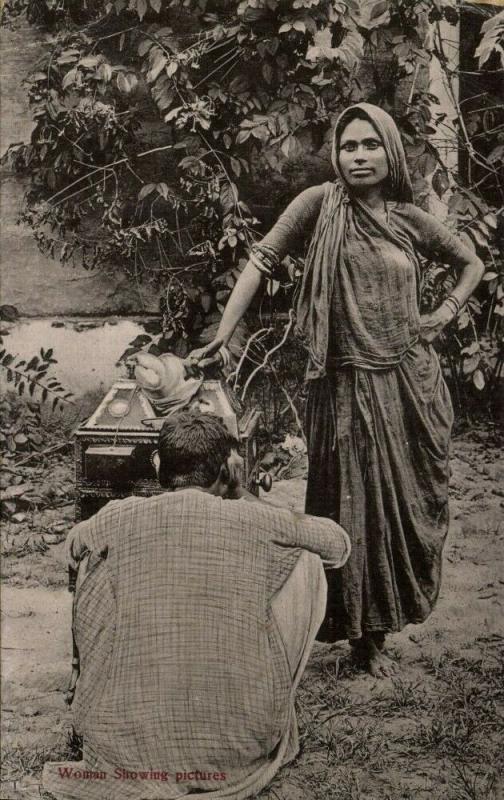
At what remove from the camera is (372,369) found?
98.0 inches

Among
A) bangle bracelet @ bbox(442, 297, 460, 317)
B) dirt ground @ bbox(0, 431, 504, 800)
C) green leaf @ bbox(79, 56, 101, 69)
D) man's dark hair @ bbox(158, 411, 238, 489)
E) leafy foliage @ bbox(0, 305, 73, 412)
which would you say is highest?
green leaf @ bbox(79, 56, 101, 69)

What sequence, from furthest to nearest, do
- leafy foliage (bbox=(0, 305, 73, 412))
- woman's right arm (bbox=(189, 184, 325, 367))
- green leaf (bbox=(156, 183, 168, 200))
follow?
leafy foliage (bbox=(0, 305, 73, 412))
green leaf (bbox=(156, 183, 168, 200))
woman's right arm (bbox=(189, 184, 325, 367))

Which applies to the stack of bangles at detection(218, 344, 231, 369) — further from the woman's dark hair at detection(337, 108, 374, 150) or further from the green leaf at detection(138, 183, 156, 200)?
the woman's dark hair at detection(337, 108, 374, 150)

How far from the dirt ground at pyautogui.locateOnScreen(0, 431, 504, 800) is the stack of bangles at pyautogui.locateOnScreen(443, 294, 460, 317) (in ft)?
1.19

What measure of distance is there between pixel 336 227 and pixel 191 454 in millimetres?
763

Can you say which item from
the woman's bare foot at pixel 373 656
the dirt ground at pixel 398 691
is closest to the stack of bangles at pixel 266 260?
the dirt ground at pixel 398 691

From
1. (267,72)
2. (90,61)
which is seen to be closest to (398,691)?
(267,72)

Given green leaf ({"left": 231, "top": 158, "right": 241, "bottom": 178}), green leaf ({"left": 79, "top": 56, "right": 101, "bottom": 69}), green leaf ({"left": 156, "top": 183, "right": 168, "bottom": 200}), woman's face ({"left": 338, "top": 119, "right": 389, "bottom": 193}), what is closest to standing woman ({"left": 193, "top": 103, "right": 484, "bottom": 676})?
woman's face ({"left": 338, "top": 119, "right": 389, "bottom": 193})

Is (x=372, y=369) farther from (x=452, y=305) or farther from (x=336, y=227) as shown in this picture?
(x=336, y=227)

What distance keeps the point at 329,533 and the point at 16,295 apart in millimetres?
1198

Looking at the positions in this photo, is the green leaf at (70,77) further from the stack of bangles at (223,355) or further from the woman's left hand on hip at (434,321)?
the woman's left hand on hip at (434,321)

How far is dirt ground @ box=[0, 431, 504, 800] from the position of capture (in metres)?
2.39

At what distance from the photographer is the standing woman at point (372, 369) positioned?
→ 8.10 feet

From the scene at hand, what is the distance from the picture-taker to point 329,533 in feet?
7.72
